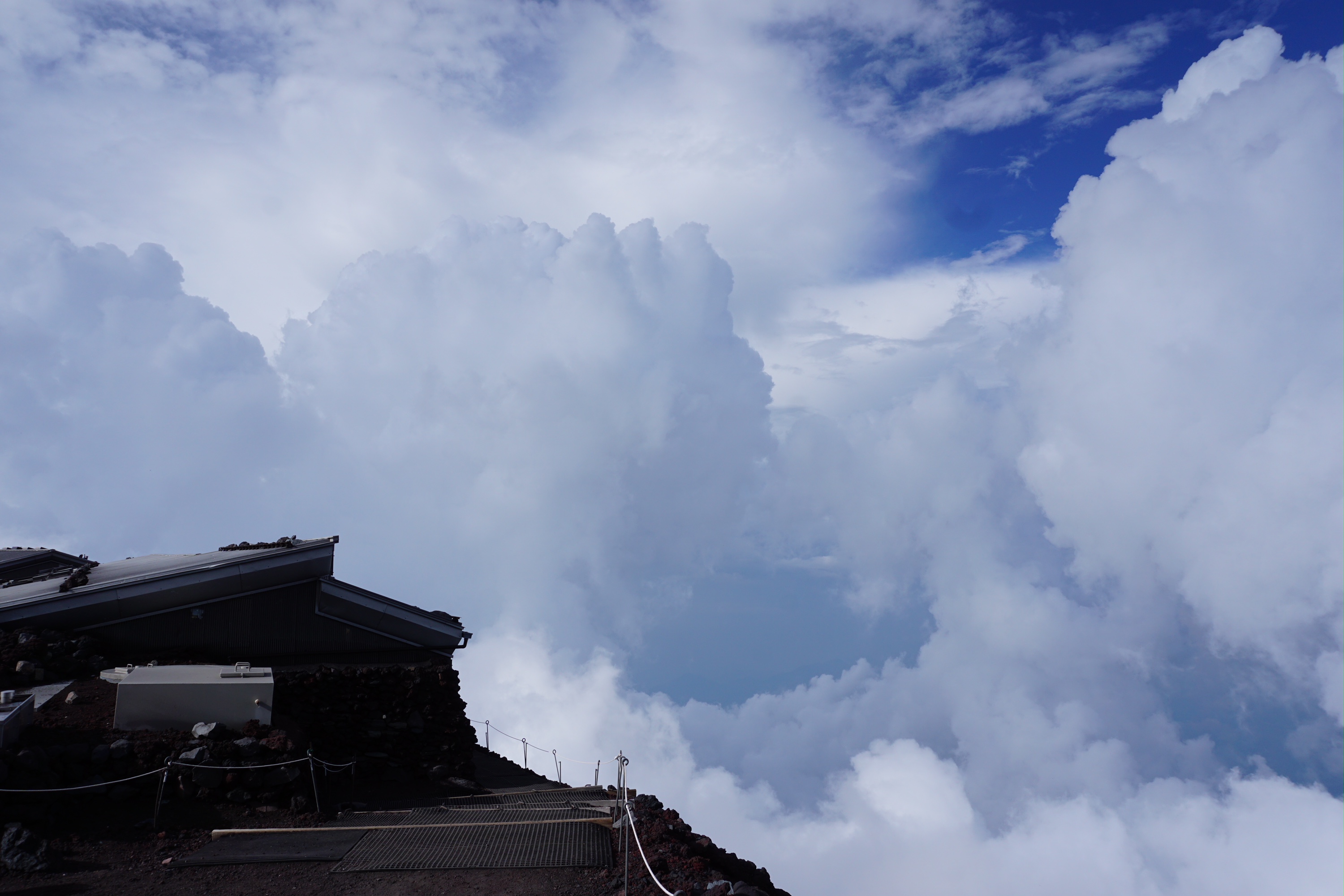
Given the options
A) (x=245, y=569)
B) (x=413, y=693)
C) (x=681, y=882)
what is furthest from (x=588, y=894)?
(x=245, y=569)

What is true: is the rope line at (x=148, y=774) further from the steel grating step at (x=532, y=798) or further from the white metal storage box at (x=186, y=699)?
the steel grating step at (x=532, y=798)

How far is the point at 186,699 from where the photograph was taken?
→ 1514cm

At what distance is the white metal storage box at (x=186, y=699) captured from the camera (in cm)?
1484

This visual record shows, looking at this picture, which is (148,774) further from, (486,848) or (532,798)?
(532,798)

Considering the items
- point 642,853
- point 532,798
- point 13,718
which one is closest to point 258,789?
point 13,718

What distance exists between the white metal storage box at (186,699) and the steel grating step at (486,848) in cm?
421

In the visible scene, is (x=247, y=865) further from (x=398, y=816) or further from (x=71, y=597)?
(x=71, y=597)

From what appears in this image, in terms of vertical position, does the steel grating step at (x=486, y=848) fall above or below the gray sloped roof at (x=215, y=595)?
below

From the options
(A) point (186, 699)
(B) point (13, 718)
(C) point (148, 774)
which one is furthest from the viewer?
(A) point (186, 699)

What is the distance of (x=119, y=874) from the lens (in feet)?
37.6

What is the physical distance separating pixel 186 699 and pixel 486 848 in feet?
23.2

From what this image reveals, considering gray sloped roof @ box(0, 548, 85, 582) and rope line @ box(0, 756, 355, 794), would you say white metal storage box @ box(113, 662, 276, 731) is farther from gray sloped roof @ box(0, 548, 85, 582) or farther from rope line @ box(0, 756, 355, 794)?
gray sloped roof @ box(0, 548, 85, 582)

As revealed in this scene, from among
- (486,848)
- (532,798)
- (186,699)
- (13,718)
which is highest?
(186,699)

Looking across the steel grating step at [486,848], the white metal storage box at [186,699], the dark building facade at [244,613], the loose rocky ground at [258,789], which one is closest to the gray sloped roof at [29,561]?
the dark building facade at [244,613]
